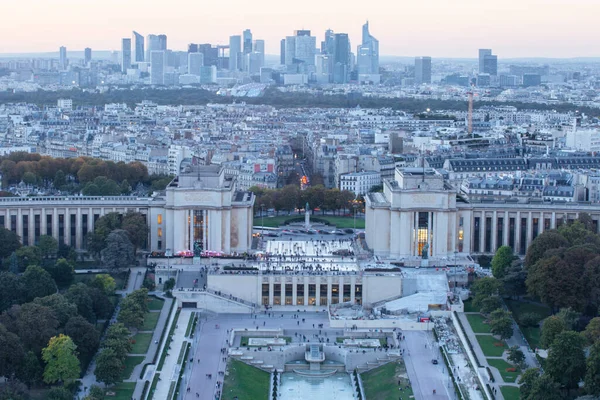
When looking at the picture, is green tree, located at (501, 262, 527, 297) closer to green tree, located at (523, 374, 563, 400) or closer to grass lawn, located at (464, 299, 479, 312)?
grass lawn, located at (464, 299, 479, 312)

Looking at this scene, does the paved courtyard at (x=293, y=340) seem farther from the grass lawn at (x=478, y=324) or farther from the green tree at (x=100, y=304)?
the green tree at (x=100, y=304)

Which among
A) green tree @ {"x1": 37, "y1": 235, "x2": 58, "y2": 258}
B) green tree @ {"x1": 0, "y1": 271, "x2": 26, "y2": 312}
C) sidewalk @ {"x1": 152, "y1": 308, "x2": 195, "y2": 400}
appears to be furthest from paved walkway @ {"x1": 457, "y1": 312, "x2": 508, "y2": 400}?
green tree @ {"x1": 37, "y1": 235, "x2": 58, "y2": 258}

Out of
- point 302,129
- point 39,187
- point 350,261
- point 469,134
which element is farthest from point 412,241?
point 302,129

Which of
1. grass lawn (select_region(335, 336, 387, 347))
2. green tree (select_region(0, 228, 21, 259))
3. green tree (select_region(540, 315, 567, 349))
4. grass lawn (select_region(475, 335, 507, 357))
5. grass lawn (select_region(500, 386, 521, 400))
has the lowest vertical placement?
grass lawn (select_region(500, 386, 521, 400))

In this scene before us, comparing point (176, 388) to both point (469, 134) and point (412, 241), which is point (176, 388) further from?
point (469, 134)

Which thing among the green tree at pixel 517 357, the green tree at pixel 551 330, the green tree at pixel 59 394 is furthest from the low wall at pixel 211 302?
the green tree at pixel 551 330

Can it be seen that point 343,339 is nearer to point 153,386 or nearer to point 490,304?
point 490,304
